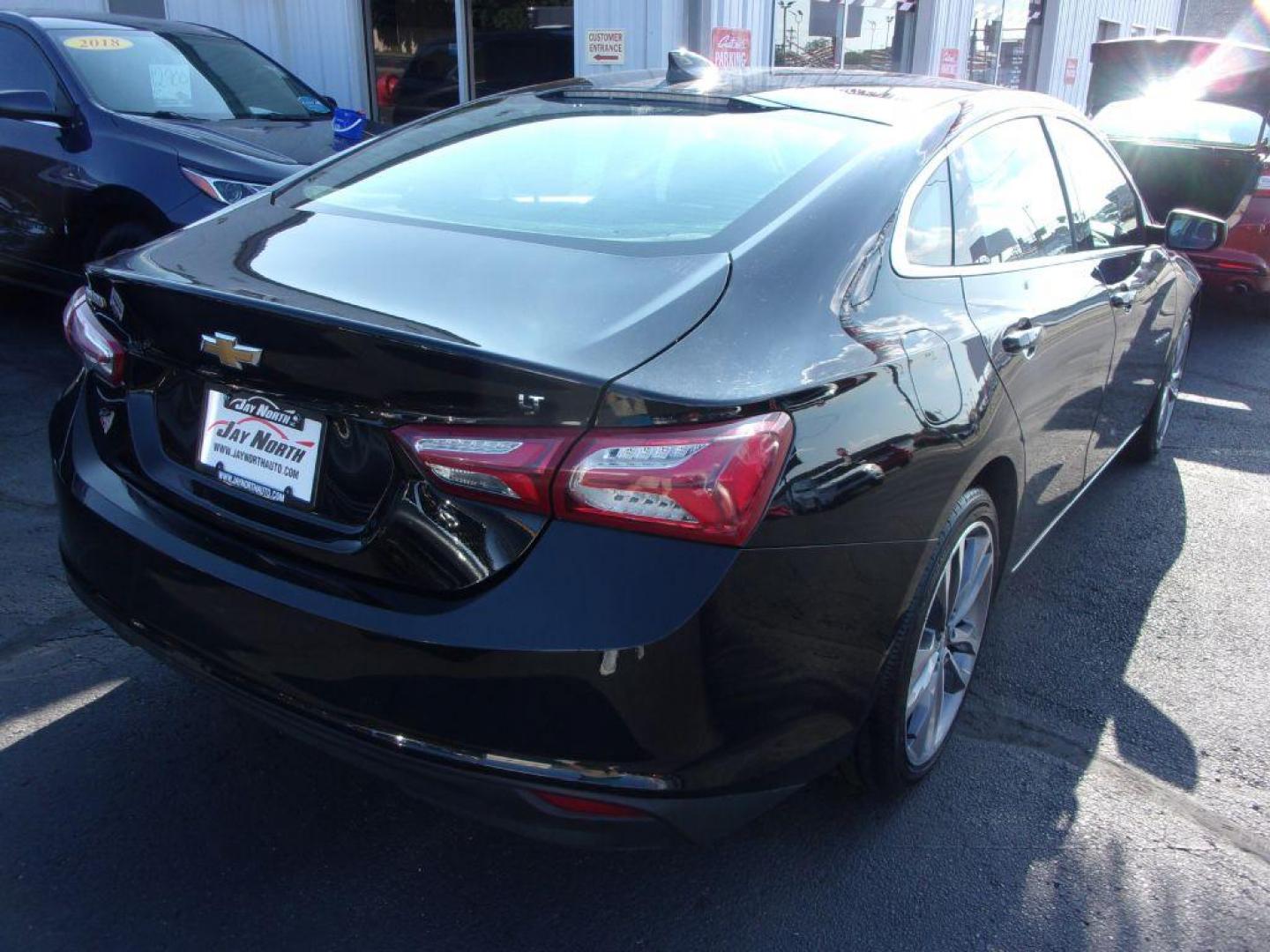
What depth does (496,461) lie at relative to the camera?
1.84 m

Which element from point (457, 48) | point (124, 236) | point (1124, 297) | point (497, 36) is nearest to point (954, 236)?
point (1124, 297)

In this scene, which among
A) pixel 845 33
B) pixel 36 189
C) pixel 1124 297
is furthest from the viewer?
pixel 845 33

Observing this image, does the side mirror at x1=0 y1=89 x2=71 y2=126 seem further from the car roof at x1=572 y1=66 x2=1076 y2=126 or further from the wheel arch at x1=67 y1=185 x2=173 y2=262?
the car roof at x1=572 y1=66 x2=1076 y2=126

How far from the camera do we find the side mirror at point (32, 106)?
551 cm

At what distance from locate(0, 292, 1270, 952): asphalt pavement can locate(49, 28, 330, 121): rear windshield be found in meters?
3.43

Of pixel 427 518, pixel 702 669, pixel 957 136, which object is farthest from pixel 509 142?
pixel 702 669

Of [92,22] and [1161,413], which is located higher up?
[92,22]

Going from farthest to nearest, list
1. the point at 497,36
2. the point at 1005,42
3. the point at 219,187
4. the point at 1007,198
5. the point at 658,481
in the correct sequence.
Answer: the point at 1005,42 < the point at 497,36 < the point at 219,187 < the point at 1007,198 < the point at 658,481

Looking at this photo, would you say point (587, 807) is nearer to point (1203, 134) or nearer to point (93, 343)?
point (93, 343)

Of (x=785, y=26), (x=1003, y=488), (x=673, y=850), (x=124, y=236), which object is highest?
(x=785, y=26)

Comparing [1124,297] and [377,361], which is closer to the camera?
[377,361]

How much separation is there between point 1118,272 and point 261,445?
9.05 feet

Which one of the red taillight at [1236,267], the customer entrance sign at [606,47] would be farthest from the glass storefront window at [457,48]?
the red taillight at [1236,267]

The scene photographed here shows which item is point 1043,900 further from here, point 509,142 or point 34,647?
point 34,647
